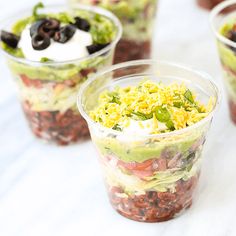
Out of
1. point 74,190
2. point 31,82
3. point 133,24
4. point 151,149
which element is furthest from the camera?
point 133,24

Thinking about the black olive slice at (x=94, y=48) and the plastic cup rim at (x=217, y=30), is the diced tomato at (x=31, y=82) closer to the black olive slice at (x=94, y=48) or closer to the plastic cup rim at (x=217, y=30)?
the black olive slice at (x=94, y=48)

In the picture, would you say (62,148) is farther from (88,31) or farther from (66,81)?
(88,31)

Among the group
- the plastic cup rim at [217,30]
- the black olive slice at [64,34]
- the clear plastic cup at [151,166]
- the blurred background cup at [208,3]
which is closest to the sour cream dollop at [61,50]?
the black olive slice at [64,34]

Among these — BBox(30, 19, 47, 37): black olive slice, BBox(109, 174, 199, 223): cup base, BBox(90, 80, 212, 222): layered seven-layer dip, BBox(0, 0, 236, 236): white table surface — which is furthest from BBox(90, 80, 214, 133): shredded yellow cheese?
BBox(30, 19, 47, 37): black olive slice

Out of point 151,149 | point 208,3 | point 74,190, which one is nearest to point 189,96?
point 151,149

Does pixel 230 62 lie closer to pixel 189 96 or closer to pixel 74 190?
pixel 189 96

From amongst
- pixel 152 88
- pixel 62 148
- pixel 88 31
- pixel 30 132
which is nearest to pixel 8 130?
pixel 30 132
